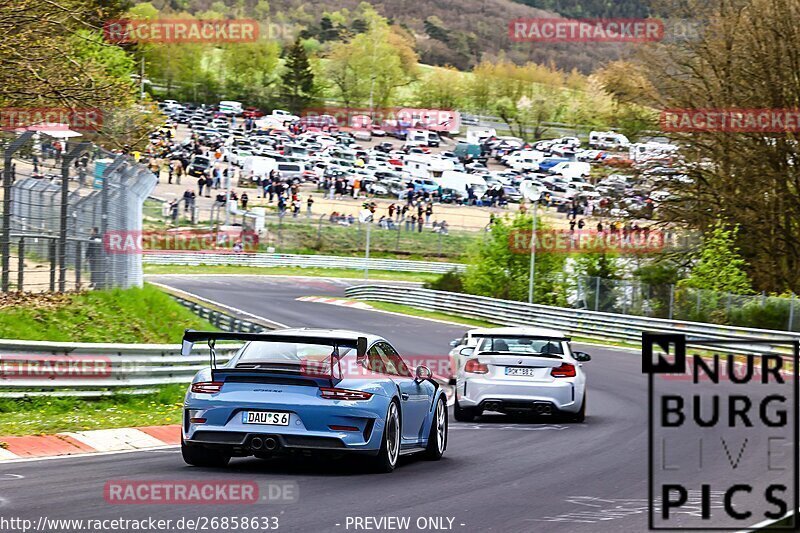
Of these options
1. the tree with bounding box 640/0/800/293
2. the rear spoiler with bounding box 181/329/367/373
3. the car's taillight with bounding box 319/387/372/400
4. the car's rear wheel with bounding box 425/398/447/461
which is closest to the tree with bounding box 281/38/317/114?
the tree with bounding box 640/0/800/293

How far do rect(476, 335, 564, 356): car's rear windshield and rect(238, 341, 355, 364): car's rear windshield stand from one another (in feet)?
22.6

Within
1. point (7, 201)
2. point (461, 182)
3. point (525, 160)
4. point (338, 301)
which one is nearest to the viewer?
point (7, 201)

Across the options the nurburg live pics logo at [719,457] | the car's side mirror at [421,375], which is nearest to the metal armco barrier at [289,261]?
the nurburg live pics logo at [719,457]

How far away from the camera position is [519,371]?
17562 millimetres

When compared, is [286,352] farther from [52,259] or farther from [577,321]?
[577,321]

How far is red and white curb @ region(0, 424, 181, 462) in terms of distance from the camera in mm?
11609

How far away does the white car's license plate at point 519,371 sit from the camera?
57.6 ft

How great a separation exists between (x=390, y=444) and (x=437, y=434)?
172 centimetres

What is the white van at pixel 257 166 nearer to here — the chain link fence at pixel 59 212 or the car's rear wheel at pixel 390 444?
the chain link fence at pixel 59 212

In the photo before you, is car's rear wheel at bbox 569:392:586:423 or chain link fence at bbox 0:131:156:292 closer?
chain link fence at bbox 0:131:156:292

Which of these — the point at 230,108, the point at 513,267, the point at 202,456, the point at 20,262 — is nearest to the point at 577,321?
the point at 513,267

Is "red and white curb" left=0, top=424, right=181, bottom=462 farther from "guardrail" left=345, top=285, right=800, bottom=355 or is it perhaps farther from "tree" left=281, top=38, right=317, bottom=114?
"tree" left=281, top=38, right=317, bottom=114

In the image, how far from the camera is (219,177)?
270ft

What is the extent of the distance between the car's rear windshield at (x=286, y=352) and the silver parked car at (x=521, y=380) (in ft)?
21.4
